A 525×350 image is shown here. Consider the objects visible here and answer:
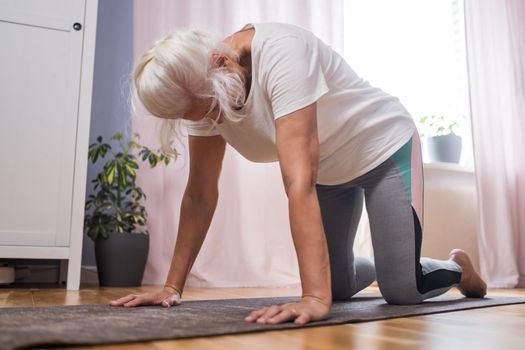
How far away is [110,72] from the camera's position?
2496 mm

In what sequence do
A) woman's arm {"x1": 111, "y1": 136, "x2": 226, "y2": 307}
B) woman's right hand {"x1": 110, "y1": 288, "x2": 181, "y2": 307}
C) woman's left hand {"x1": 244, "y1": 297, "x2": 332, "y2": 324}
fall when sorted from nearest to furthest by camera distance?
1. woman's left hand {"x1": 244, "y1": 297, "x2": 332, "y2": 324}
2. woman's right hand {"x1": 110, "y1": 288, "x2": 181, "y2": 307}
3. woman's arm {"x1": 111, "y1": 136, "x2": 226, "y2": 307}

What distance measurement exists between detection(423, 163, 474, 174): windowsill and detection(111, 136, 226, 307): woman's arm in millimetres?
1711

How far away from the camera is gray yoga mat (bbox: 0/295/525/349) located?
70cm

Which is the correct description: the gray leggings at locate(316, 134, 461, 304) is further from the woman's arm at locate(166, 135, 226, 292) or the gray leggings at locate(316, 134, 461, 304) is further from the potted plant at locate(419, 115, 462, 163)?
the potted plant at locate(419, 115, 462, 163)

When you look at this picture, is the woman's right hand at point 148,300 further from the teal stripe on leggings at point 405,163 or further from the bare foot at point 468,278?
the bare foot at point 468,278

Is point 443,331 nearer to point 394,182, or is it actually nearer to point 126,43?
point 394,182

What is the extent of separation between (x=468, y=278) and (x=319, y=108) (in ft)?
2.37

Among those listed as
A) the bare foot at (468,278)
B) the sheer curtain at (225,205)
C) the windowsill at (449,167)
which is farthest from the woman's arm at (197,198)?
the windowsill at (449,167)

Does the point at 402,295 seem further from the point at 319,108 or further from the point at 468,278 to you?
the point at 319,108

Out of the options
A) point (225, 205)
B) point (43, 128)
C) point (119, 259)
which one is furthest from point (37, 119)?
point (225, 205)

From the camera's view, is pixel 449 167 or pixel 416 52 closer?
pixel 449 167

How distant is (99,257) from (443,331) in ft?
5.11

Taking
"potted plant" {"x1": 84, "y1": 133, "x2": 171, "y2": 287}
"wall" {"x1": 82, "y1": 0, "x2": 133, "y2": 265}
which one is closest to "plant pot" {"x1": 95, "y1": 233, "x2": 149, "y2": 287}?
"potted plant" {"x1": 84, "y1": 133, "x2": 171, "y2": 287}

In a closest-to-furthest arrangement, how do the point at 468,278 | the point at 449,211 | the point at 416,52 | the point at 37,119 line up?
1. the point at 468,278
2. the point at 37,119
3. the point at 449,211
4. the point at 416,52
